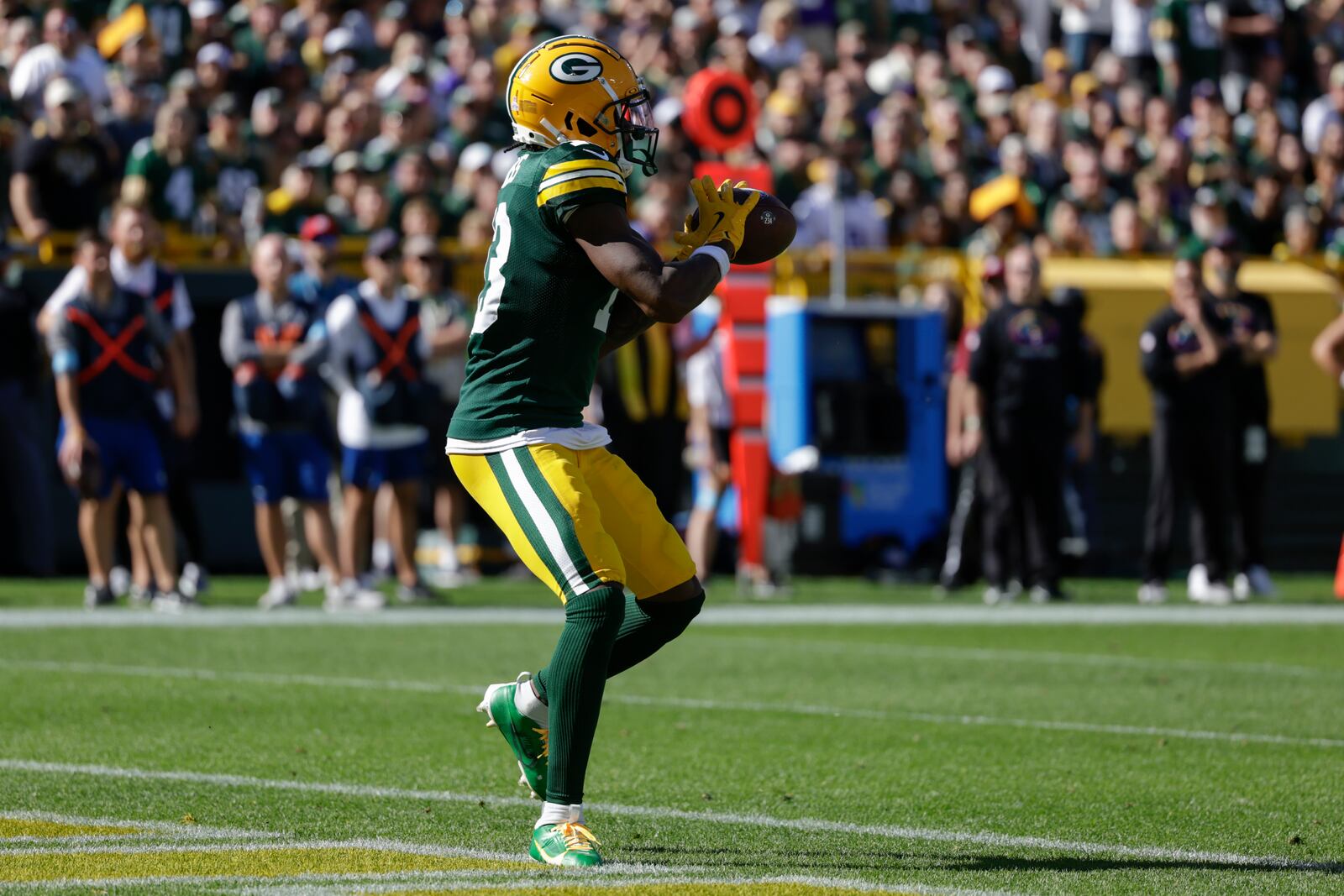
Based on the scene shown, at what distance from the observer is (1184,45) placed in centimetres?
2294

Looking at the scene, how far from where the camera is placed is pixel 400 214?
54.6ft

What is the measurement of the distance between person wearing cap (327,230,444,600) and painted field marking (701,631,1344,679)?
275 centimetres

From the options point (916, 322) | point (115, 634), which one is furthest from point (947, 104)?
point (115, 634)

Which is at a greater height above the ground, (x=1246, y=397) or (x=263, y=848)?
(x=1246, y=397)

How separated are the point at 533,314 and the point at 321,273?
8563 mm

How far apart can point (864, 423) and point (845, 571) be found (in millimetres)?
1157

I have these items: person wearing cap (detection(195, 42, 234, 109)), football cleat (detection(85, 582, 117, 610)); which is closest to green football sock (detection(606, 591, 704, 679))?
football cleat (detection(85, 582, 117, 610))

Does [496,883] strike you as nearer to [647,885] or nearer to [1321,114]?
[647,885]

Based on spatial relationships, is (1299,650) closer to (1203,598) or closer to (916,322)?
(1203,598)

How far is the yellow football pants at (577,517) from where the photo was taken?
5.46 meters

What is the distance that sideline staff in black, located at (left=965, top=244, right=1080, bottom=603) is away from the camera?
571 inches

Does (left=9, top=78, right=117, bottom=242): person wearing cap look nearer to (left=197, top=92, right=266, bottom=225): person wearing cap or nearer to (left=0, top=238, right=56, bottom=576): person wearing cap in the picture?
(left=0, top=238, right=56, bottom=576): person wearing cap

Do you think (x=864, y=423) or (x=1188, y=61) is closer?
(x=864, y=423)

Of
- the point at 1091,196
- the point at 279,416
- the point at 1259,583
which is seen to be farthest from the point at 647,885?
the point at 1091,196
